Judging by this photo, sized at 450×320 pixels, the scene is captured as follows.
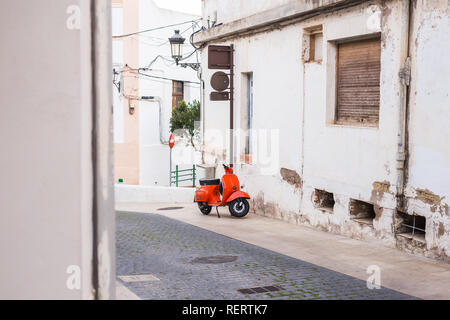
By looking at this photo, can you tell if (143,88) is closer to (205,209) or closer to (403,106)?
(205,209)

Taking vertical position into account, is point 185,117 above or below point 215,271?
above

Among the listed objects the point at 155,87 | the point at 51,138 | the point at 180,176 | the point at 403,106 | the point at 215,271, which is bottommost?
the point at 180,176

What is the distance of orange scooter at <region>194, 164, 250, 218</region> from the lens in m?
12.3

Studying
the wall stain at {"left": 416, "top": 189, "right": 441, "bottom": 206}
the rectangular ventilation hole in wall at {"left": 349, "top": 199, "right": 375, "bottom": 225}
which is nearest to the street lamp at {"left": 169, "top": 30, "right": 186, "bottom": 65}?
the rectangular ventilation hole in wall at {"left": 349, "top": 199, "right": 375, "bottom": 225}

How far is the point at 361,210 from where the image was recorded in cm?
998

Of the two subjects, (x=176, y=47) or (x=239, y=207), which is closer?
(x=239, y=207)

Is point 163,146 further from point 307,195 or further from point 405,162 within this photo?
point 405,162

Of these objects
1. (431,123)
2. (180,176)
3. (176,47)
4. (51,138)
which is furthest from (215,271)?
(180,176)

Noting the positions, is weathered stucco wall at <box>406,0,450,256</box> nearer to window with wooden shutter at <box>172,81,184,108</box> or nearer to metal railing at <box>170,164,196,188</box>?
metal railing at <box>170,164,196,188</box>

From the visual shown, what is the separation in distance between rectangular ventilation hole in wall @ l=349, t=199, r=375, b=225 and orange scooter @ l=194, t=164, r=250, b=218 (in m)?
2.83

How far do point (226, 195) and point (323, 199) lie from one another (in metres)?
2.29

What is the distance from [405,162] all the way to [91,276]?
23.3ft

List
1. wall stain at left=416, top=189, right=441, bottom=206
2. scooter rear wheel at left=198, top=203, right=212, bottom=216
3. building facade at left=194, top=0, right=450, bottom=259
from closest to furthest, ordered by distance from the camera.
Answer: wall stain at left=416, top=189, right=441, bottom=206, building facade at left=194, top=0, right=450, bottom=259, scooter rear wheel at left=198, top=203, right=212, bottom=216

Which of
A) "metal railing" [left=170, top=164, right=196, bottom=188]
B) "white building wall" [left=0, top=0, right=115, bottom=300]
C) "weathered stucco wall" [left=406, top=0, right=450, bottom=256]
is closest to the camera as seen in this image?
"white building wall" [left=0, top=0, right=115, bottom=300]
